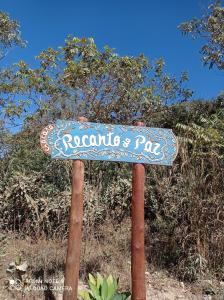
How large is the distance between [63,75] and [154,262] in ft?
23.1

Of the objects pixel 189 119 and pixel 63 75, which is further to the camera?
pixel 63 75

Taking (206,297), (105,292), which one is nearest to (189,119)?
(206,297)

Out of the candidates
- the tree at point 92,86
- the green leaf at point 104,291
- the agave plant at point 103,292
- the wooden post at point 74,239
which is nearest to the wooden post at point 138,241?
the agave plant at point 103,292

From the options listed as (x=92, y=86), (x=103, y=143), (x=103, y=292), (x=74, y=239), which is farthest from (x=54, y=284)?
(x=92, y=86)

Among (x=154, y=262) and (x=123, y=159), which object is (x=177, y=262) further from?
(x=123, y=159)

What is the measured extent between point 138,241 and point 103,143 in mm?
1014

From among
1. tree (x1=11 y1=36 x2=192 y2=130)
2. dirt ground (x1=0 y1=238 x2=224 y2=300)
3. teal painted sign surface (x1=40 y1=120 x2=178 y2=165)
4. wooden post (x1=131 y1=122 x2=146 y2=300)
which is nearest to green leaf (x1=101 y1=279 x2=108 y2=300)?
wooden post (x1=131 y1=122 x2=146 y2=300)

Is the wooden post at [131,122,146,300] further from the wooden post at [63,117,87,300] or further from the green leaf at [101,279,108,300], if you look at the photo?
the wooden post at [63,117,87,300]

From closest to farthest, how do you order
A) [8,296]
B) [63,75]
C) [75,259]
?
[75,259] → [8,296] → [63,75]

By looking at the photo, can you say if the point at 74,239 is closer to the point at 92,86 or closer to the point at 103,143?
the point at 103,143

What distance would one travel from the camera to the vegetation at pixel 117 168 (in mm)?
5150

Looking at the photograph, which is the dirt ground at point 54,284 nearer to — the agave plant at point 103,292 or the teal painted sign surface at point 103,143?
the agave plant at point 103,292

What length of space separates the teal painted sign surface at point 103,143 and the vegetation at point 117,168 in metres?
1.17

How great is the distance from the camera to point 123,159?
4.04 meters
